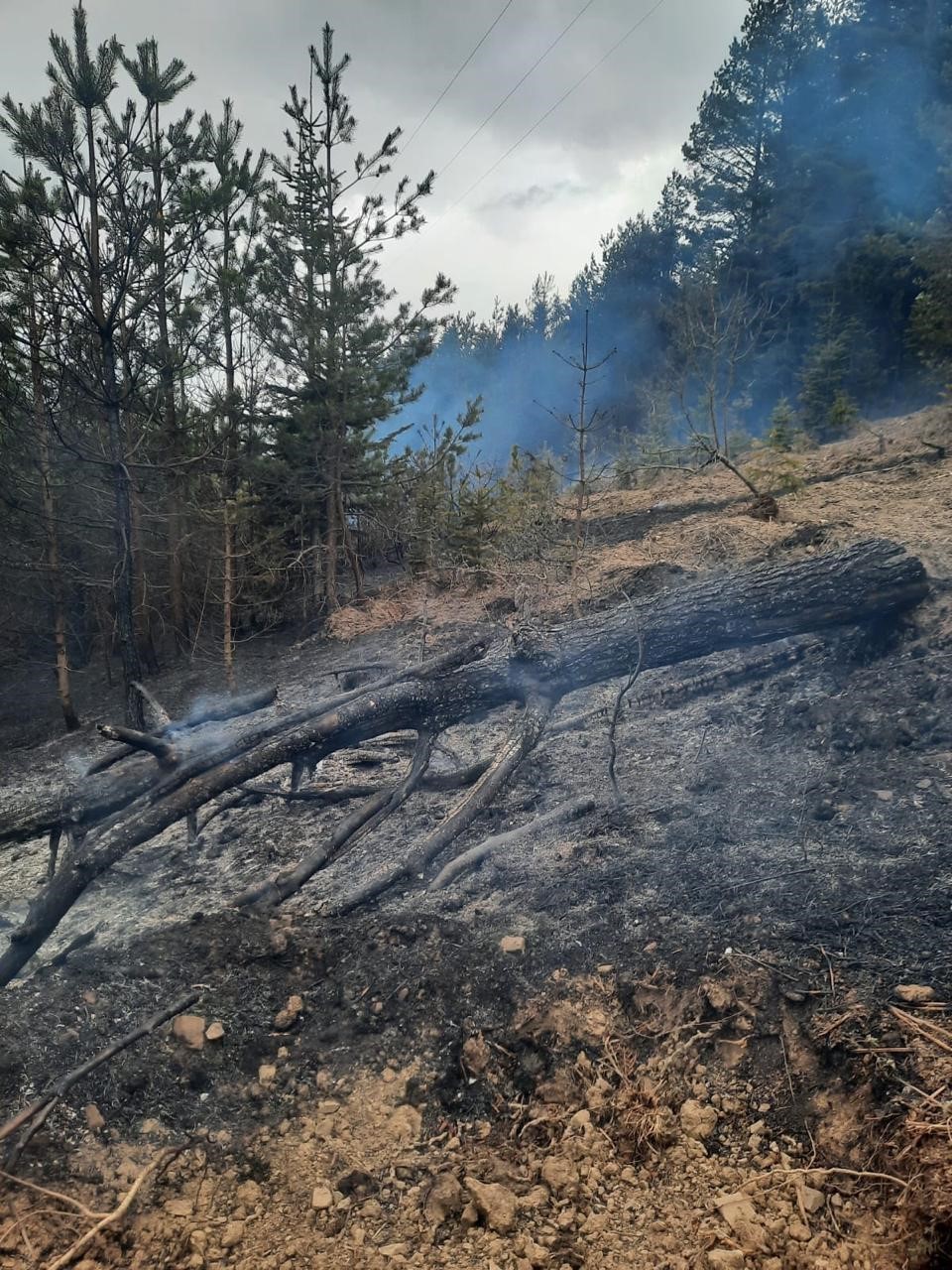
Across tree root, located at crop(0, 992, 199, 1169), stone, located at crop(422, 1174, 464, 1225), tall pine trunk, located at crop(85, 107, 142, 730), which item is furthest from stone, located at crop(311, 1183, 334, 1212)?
tall pine trunk, located at crop(85, 107, 142, 730)

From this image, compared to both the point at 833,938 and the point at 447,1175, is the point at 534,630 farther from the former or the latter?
the point at 447,1175

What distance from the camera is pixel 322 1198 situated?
7.42 feet

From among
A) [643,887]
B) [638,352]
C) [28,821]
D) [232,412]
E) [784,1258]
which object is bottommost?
[784,1258]

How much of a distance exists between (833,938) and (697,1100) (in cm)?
86

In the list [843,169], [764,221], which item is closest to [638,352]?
[764,221]

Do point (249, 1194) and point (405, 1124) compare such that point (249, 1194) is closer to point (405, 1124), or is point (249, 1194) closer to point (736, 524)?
point (405, 1124)

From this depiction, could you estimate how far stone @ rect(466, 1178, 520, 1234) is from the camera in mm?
2096

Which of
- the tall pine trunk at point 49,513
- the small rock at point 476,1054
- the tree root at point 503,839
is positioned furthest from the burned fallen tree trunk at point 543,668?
the tall pine trunk at point 49,513

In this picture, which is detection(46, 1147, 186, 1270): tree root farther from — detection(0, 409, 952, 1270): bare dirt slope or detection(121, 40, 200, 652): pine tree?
detection(121, 40, 200, 652): pine tree

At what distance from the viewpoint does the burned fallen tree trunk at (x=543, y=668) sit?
402cm

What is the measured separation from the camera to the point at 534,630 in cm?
500

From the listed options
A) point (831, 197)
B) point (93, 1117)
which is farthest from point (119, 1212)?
point (831, 197)

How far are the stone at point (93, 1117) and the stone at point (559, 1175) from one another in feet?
5.11

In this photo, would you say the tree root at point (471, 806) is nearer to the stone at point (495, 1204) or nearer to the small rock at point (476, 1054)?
the small rock at point (476, 1054)
